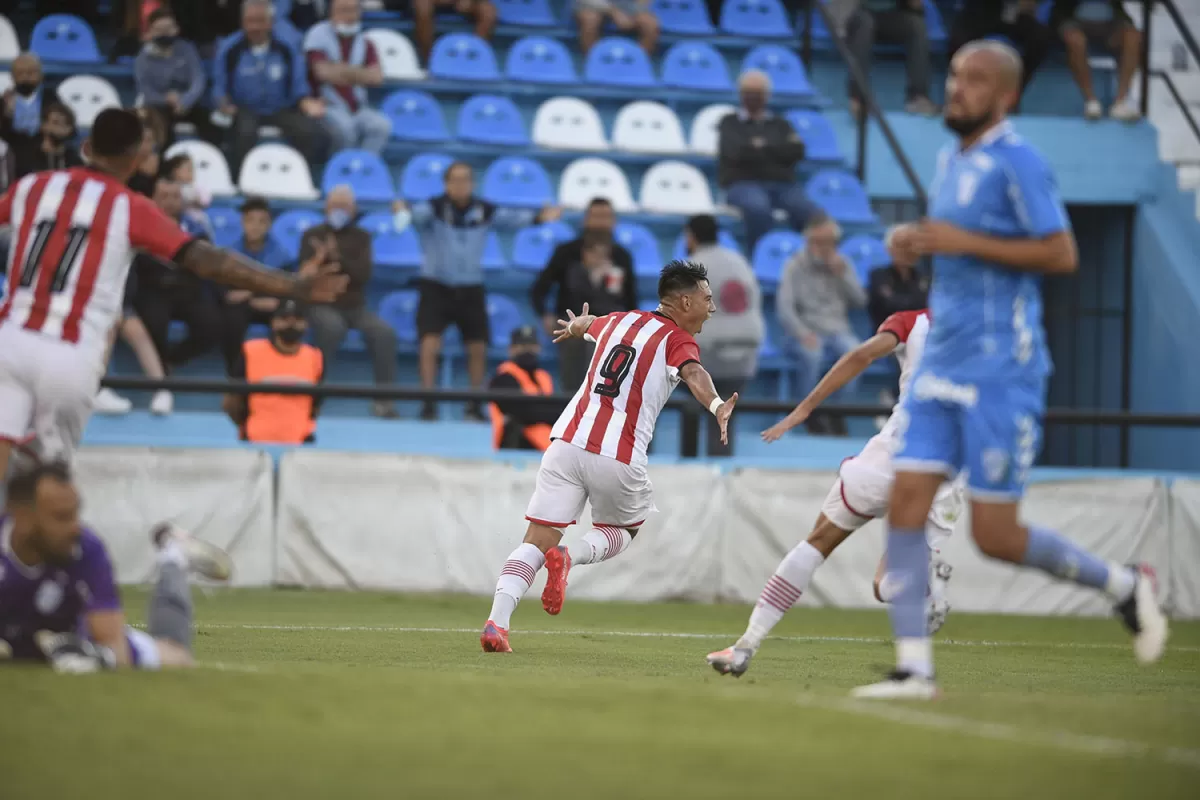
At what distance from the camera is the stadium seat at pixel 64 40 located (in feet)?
53.2

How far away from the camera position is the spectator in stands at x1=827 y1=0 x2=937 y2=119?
17984 millimetres

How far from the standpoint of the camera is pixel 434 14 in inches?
696

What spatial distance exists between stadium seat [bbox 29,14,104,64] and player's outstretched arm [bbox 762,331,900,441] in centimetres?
1108

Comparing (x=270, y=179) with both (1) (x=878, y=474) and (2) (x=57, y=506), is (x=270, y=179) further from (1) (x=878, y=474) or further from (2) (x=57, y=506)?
(2) (x=57, y=506)

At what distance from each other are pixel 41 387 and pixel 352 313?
7.78 m

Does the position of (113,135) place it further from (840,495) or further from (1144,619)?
(1144,619)

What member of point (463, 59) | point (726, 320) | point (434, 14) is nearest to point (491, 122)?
point (463, 59)

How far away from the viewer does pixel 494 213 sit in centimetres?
1505

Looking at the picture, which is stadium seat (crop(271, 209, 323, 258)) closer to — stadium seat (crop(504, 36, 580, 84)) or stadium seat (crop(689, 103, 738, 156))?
stadium seat (crop(504, 36, 580, 84))

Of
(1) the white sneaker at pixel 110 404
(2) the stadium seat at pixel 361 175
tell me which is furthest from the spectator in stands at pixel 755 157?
(1) the white sneaker at pixel 110 404

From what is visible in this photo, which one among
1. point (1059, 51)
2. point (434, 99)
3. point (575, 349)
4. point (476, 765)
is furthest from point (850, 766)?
point (1059, 51)

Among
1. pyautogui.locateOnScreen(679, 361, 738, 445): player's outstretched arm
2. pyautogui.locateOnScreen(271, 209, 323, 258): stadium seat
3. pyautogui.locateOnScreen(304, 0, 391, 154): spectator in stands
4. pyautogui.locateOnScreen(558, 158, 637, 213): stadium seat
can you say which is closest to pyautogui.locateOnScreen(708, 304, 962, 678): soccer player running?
pyautogui.locateOnScreen(679, 361, 738, 445): player's outstretched arm

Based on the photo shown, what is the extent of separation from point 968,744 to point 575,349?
9.03 meters

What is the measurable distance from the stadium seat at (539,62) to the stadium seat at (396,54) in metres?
0.99
